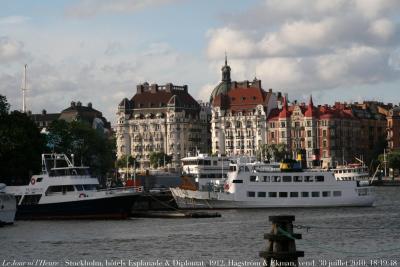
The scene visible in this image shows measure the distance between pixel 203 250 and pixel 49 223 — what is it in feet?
88.8

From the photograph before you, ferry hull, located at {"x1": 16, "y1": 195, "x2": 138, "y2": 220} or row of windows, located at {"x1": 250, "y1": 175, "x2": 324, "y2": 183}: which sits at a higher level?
row of windows, located at {"x1": 250, "y1": 175, "x2": 324, "y2": 183}

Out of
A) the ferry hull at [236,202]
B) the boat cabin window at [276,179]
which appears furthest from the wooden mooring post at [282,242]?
the boat cabin window at [276,179]

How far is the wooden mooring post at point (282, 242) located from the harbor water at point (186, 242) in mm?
5827

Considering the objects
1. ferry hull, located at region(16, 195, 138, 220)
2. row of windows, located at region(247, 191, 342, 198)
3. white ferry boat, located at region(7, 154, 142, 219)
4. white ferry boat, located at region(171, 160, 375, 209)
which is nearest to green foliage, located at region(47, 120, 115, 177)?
white ferry boat, located at region(171, 160, 375, 209)

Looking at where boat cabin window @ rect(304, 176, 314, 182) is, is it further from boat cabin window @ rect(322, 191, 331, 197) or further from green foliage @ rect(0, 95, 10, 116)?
green foliage @ rect(0, 95, 10, 116)

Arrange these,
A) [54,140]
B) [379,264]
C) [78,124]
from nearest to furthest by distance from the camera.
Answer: [379,264]
[54,140]
[78,124]

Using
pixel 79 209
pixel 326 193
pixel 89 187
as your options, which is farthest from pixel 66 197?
pixel 326 193

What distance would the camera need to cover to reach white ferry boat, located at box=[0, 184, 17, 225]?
85.3 metres

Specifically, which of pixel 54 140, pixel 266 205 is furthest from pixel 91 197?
pixel 54 140

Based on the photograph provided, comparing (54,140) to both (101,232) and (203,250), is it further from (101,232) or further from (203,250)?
(203,250)

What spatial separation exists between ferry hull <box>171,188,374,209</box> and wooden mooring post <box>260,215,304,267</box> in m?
74.9

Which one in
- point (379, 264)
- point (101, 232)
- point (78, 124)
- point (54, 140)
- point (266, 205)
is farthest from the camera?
point (78, 124)

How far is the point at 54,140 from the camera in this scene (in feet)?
523

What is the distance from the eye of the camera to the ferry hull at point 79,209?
3718 inches
